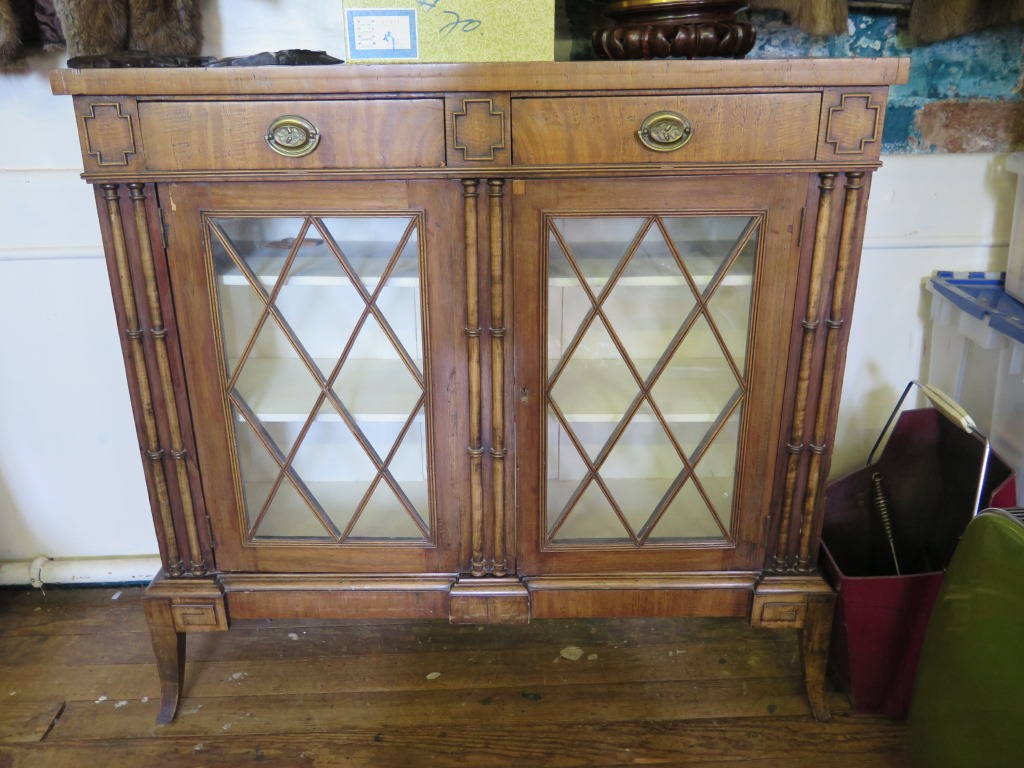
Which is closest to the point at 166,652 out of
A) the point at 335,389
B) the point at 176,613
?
the point at 176,613

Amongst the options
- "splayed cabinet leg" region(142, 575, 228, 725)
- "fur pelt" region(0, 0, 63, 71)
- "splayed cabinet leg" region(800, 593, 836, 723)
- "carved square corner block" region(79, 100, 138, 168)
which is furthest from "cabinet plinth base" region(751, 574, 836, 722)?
"fur pelt" region(0, 0, 63, 71)

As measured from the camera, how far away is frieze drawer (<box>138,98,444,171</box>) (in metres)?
1.02

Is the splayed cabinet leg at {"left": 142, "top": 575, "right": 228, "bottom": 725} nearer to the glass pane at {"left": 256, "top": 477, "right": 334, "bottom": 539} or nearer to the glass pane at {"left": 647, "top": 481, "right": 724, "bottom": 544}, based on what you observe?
the glass pane at {"left": 256, "top": 477, "right": 334, "bottom": 539}

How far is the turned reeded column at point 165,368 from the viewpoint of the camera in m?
1.07

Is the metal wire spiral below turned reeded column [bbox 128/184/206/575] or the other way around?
below

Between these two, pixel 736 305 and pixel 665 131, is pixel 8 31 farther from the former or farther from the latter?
pixel 736 305

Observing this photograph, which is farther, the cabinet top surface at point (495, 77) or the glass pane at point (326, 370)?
the glass pane at point (326, 370)

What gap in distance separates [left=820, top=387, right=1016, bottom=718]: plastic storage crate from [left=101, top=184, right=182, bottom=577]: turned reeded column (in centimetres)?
108

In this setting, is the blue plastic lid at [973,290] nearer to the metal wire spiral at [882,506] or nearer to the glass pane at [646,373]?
the metal wire spiral at [882,506]

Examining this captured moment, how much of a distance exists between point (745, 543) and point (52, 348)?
137 centimetres

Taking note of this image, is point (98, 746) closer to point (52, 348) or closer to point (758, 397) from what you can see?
point (52, 348)

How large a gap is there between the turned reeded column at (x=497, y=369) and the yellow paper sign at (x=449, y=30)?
0.18 m

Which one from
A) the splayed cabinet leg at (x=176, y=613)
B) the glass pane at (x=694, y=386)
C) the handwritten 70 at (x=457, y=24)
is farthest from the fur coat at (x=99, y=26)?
the glass pane at (x=694, y=386)

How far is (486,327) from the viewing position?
1131 mm
